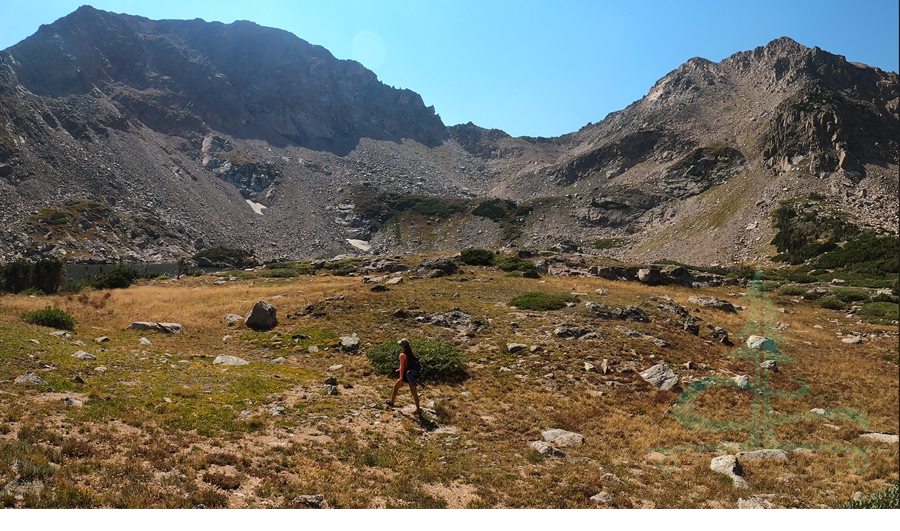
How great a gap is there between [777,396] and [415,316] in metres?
17.0

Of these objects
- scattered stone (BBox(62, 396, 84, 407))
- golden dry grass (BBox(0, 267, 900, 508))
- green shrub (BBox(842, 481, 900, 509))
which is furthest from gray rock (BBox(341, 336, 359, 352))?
green shrub (BBox(842, 481, 900, 509))

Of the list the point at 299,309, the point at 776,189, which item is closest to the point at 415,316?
the point at 299,309

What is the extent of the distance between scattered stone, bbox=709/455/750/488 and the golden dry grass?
0.67 ft

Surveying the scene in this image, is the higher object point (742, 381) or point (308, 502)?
point (308, 502)

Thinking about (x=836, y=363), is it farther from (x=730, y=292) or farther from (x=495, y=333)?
(x=730, y=292)

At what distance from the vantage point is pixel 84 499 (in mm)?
6598

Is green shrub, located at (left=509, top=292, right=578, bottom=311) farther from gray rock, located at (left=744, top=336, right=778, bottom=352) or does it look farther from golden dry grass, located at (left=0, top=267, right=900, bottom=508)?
gray rock, located at (left=744, top=336, right=778, bottom=352)

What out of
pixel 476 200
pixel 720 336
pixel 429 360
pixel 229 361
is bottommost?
pixel 229 361

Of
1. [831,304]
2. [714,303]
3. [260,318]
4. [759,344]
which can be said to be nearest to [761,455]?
[759,344]

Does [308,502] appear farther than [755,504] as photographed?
No

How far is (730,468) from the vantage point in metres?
9.97

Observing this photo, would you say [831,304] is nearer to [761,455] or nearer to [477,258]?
[477,258]

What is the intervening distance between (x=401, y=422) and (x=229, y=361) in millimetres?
9539

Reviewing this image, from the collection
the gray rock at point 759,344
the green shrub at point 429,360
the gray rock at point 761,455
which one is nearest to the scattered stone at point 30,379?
the green shrub at point 429,360
